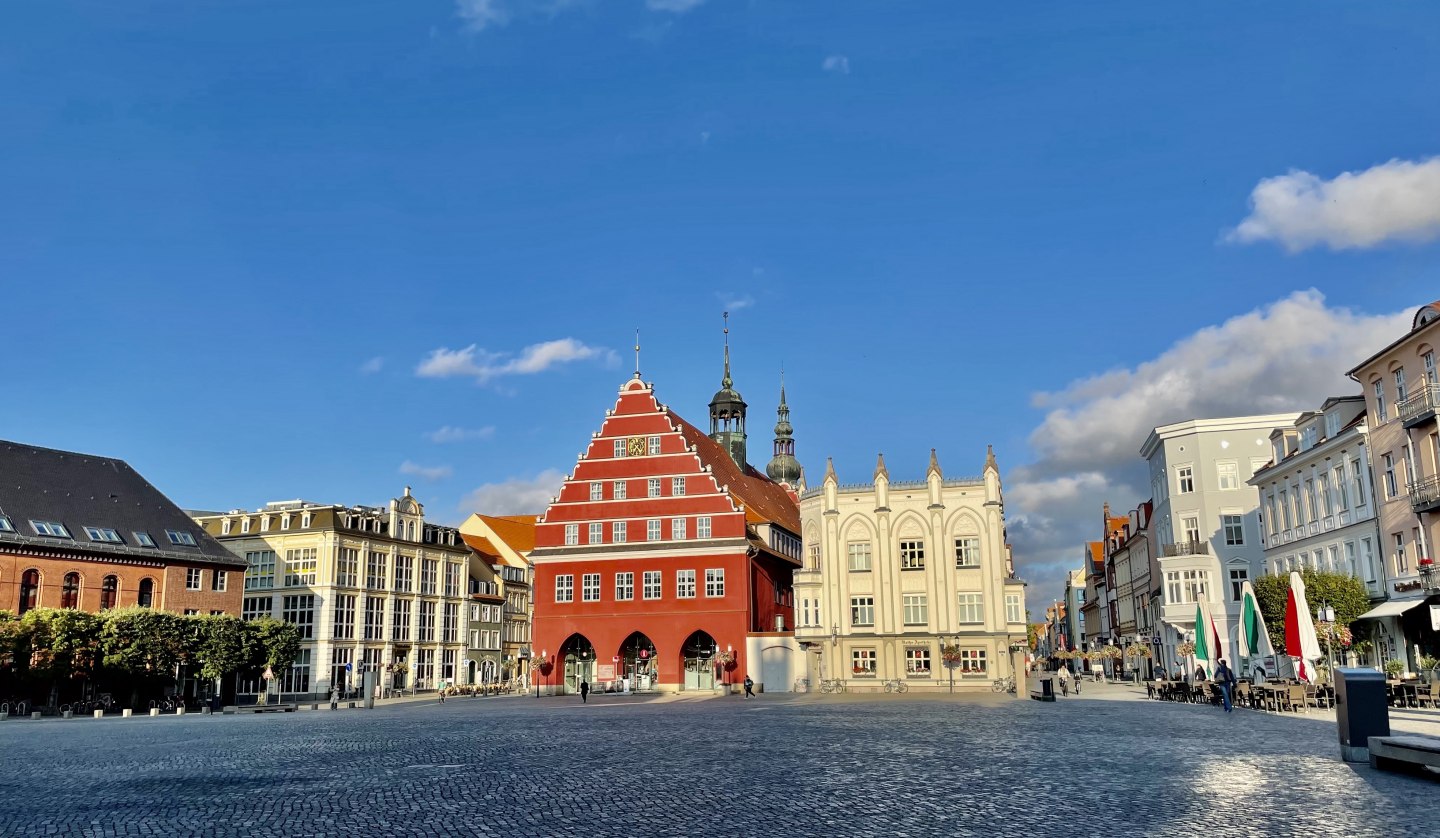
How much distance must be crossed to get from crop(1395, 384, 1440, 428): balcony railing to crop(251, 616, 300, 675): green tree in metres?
53.4

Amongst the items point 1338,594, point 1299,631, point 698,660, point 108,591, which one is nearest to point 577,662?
point 698,660

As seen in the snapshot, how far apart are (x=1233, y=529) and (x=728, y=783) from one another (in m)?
55.9

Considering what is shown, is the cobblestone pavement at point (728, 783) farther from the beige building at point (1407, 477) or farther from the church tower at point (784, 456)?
the church tower at point (784, 456)

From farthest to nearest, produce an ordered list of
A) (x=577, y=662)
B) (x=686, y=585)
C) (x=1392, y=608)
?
(x=577, y=662) → (x=686, y=585) → (x=1392, y=608)

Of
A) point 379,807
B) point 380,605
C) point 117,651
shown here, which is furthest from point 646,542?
point 379,807

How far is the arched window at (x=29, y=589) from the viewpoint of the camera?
56188mm

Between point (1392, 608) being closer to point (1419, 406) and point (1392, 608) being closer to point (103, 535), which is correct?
point (1419, 406)

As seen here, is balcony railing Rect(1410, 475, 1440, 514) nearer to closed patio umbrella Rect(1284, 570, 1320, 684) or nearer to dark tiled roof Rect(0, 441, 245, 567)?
closed patio umbrella Rect(1284, 570, 1320, 684)

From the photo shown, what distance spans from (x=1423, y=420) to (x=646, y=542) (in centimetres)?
4286

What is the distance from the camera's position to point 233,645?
5531cm

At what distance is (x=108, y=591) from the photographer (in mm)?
60156

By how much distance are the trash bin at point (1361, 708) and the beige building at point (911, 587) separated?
44.0 metres

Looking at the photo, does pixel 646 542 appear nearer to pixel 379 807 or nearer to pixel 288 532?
pixel 288 532

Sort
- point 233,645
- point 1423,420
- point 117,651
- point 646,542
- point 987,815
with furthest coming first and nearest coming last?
point 646,542, point 233,645, point 117,651, point 1423,420, point 987,815
